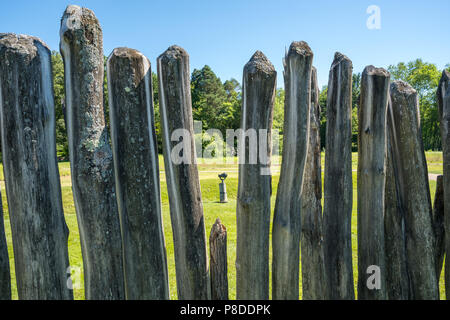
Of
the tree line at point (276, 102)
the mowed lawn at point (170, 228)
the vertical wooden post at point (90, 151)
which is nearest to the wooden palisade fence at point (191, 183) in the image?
the vertical wooden post at point (90, 151)

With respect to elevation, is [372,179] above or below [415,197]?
above

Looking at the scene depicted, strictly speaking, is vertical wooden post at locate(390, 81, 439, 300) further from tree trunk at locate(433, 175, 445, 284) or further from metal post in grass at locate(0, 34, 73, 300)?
metal post in grass at locate(0, 34, 73, 300)

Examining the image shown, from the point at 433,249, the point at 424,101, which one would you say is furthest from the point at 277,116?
the point at 433,249

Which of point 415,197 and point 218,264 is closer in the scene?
point 218,264

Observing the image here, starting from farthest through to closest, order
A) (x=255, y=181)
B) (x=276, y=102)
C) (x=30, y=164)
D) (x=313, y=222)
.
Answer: (x=276, y=102)
(x=313, y=222)
(x=255, y=181)
(x=30, y=164)

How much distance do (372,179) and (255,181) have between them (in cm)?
88

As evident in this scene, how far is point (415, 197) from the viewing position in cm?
211

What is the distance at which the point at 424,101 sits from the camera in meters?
43.4

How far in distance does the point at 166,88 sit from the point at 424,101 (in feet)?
172

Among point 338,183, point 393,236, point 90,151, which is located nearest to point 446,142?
point 393,236

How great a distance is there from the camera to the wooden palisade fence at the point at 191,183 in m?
1.64

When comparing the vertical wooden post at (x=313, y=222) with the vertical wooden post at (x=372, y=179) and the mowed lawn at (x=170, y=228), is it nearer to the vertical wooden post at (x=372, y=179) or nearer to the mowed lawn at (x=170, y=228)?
the vertical wooden post at (x=372, y=179)

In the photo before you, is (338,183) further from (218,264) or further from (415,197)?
(218,264)
